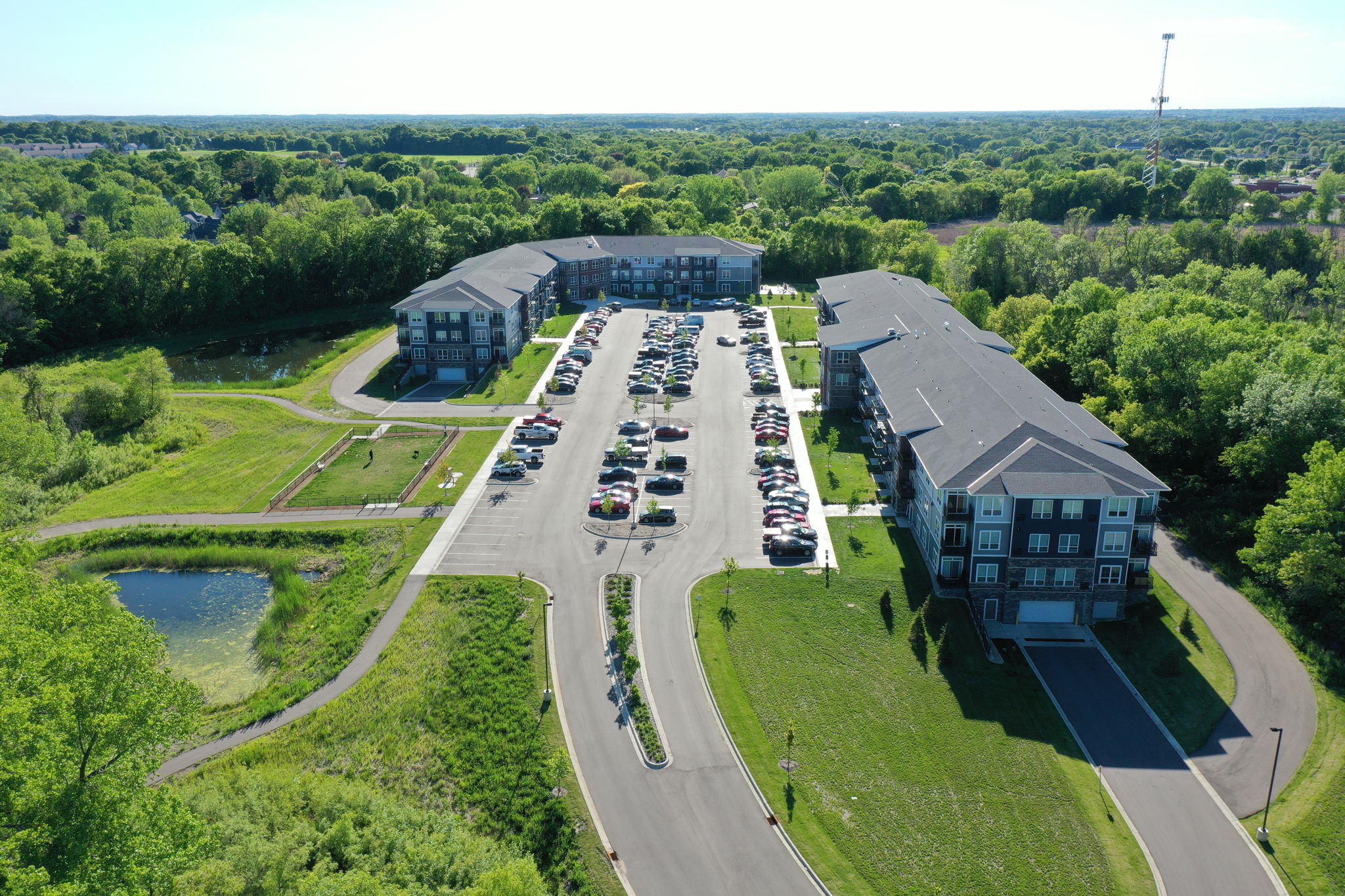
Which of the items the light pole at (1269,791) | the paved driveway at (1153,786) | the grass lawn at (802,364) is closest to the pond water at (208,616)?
the paved driveway at (1153,786)

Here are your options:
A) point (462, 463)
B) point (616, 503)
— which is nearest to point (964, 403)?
point (616, 503)

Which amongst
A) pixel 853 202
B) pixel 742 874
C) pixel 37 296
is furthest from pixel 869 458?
pixel 853 202

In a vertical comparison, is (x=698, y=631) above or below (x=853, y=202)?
below

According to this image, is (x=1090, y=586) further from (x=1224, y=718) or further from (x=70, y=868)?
(x=70, y=868)

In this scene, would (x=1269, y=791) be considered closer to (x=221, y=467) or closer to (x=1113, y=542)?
(x=1113, y=542)

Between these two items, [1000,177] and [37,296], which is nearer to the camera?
[37,296]

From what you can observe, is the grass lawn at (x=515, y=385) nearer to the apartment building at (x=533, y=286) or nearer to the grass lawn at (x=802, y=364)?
the apartment building at (x=533, y=286)

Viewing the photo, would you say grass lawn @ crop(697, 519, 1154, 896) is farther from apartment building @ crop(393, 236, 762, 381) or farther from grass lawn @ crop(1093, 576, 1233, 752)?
apartment building @ crop(393, 236, 762, 381)

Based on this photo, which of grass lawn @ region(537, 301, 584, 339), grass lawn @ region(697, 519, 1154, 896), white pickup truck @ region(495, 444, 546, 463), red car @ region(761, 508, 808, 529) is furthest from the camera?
grass lawn @ region(537, 301, 584, 339)

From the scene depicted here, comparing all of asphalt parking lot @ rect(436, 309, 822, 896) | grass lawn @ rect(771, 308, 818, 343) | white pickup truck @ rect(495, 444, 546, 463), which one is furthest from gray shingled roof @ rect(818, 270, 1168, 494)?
white pickup truck @ rect(495, 444, 546, 463)
